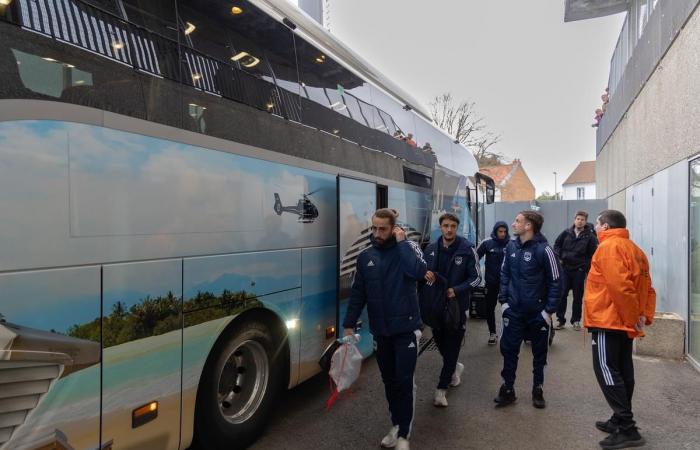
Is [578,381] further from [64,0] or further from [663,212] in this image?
[64,0]

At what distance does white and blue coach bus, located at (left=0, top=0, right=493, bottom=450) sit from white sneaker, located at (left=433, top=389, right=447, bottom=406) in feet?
4.12

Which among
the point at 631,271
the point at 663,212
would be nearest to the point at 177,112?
the point at 631,271

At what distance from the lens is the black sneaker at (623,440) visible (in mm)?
3676

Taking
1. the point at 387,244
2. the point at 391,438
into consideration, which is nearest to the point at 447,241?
the point at 387,244

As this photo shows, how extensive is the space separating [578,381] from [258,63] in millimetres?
4961

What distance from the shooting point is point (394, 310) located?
3.58 m

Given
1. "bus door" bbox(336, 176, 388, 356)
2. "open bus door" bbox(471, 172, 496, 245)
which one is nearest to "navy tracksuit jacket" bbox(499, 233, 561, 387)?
"bus door" bbox(336, 176, 388, 356)

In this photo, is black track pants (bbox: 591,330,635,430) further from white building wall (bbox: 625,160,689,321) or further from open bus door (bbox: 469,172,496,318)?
open bus door (bbox: 469,172,496,318)

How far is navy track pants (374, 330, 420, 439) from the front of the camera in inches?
141

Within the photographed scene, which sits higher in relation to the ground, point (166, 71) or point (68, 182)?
point (166, 71)

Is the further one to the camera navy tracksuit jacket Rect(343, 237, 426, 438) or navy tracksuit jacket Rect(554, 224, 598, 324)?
navy tracksuit jacket Rect(554, 224, 598, 324)

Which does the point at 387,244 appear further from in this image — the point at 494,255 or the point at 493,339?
the point at 493,339

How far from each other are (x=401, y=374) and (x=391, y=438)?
59 centimetres

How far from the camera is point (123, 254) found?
253 centimetres
